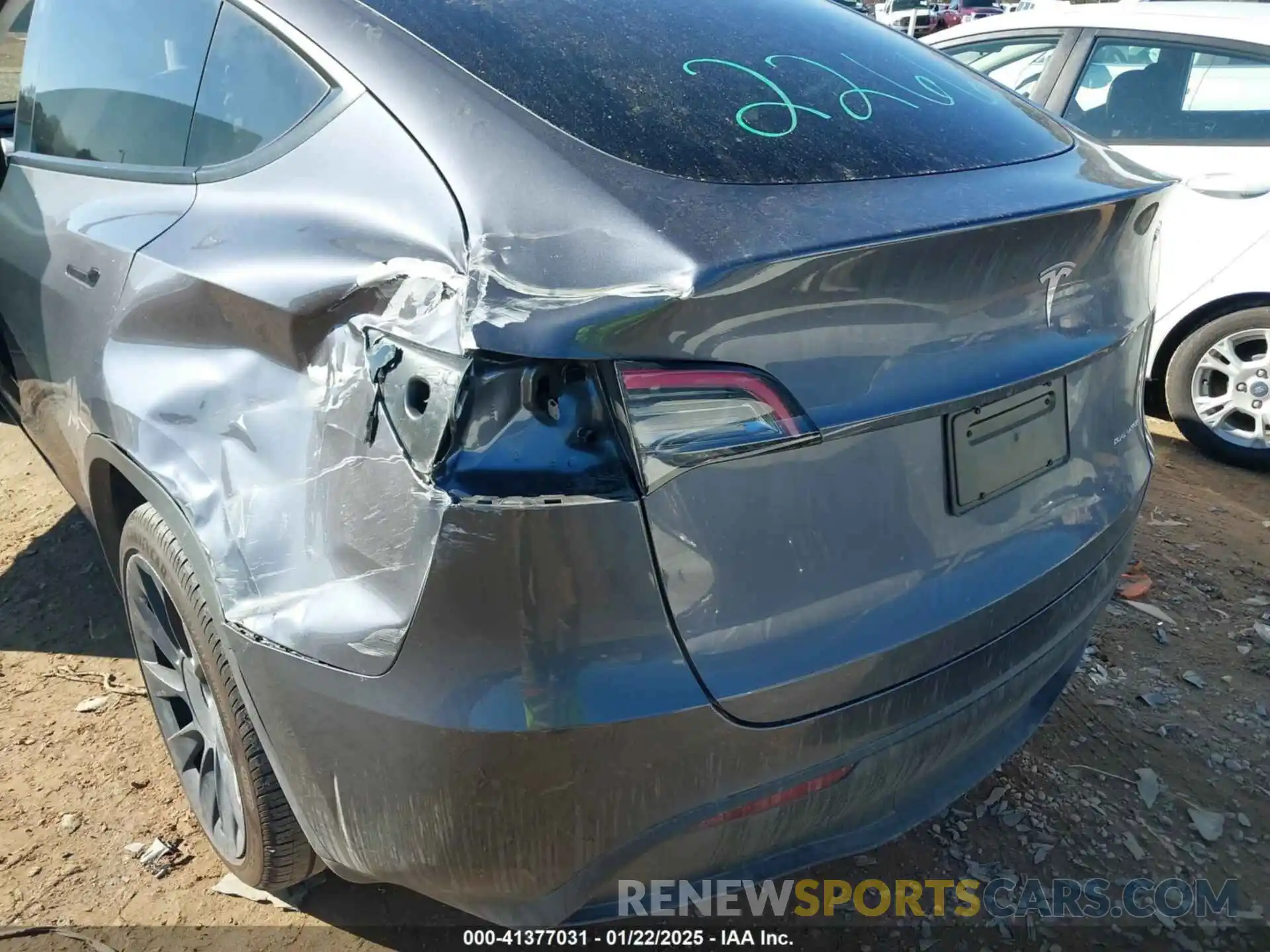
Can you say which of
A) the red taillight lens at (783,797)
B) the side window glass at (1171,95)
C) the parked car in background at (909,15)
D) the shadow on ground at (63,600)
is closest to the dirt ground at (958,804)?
the shadow on ground at (63,600)

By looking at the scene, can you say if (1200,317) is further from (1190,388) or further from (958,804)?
(958,804)

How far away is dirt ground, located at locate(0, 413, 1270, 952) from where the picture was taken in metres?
2.00

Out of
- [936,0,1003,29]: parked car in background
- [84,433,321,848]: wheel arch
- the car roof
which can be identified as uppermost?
the car roof

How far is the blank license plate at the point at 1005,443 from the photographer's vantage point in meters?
1.46

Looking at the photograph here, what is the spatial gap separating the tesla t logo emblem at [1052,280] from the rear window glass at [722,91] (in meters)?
0.22

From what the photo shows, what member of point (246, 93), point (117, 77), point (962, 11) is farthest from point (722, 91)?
Result: point (962, 11)

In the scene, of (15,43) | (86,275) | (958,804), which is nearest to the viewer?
(86,275)

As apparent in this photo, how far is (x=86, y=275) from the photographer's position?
198cm

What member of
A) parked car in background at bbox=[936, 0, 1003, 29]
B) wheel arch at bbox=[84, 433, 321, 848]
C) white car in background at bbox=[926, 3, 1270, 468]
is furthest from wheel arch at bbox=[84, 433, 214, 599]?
parked car in background at bbox=[936, 0, 1003, 29]

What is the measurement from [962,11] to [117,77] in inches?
1112

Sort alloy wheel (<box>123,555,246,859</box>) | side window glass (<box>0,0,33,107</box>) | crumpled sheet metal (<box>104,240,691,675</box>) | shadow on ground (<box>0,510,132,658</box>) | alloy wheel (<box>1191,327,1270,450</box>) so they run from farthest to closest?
alloy wheel (<box>1191,327,1270,450</box>) < shadow on ground (<box>0,510,132,658</box>) < side window glass (<box>0,0,33,107</box>) < alloy wheel (<box>123,555,246,859</box>) < crumpled sheet metal (<box>104,240,691,675</box>)

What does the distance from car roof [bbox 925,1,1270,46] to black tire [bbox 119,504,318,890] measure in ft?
13.5

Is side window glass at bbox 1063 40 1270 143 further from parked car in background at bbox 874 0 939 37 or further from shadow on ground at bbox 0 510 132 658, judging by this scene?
parked car in background at bbox 874 0 939 37

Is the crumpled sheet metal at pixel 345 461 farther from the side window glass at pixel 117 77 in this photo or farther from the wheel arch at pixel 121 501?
the side window glass at pixel 117 77
